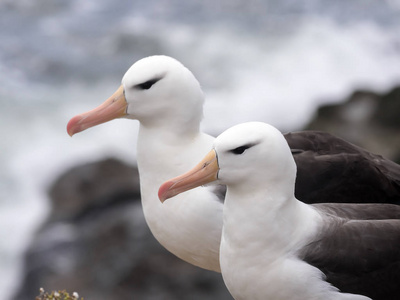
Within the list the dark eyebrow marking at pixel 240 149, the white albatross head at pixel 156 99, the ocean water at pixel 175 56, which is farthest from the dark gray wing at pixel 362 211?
the ocean water at pixel 175 56

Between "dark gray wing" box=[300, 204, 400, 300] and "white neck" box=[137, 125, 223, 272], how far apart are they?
101cm

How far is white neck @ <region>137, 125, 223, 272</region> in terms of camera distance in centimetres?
570

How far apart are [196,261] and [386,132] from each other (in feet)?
23.6

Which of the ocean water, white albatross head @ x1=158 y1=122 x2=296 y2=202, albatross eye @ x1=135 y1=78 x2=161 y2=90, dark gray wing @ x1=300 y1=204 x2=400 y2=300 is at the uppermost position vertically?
albatross eye @ x1=135 y1=78 x2=161 y2=90

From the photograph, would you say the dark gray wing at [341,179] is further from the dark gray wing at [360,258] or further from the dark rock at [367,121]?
the dark rock at [367,121]

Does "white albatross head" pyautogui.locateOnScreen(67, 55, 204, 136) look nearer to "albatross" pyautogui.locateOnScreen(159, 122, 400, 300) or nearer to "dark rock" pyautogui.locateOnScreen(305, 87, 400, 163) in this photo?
"albatross" pyautogui.locateOnScreen(159, 122, 400, 300)

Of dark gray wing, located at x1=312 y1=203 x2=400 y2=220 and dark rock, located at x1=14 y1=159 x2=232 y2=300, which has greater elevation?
dark gray wing, located at x1=312 y1=203 x2=400 y2=220

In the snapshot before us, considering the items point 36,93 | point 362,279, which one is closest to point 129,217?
point 362,279

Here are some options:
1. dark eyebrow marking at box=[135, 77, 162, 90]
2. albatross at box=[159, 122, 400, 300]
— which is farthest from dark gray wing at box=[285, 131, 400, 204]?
dark eyebrow marking at box=[135, 77, 162, 90]

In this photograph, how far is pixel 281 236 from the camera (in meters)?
4.89

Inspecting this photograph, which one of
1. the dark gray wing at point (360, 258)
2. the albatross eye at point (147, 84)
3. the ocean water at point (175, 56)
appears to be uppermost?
the albatross eye at point (147, 84)

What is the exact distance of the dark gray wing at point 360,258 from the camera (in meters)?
4.85

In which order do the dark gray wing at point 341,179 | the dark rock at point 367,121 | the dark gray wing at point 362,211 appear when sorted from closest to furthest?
the dark gray wing at point 362,211 < the dark gray wing at point 341,179 < the dark rock at point 367,121

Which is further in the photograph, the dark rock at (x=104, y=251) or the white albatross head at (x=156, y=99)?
the dark rock at (x=104, y=251)
